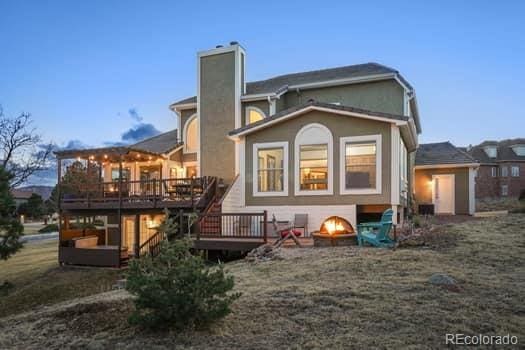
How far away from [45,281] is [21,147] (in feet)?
63.2

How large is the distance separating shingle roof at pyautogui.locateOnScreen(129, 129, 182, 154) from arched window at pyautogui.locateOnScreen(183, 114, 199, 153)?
47cm

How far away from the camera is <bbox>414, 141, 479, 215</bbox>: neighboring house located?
20.0m

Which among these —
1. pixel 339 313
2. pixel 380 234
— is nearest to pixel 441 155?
pixel 380 234

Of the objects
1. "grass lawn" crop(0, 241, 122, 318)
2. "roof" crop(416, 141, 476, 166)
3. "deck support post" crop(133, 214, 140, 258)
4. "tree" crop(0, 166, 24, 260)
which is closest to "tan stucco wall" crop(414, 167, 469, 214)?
"roof" crop(416, 141, 476, 166)

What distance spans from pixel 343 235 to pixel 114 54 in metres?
19.1

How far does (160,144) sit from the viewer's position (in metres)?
20.7

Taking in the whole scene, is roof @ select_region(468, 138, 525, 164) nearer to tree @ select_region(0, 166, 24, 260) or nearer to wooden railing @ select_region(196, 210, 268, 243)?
wooden railing @ select_region(196, 210, 268, 243)

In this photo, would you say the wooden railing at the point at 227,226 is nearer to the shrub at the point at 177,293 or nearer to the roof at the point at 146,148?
the roof at the point at 146,148

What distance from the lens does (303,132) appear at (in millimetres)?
13578

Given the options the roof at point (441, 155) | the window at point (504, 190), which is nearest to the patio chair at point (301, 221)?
the roof at point (441, 155)

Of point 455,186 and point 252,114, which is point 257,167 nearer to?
point 252,114

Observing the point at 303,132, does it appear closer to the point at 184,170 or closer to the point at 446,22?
the point at 184,170

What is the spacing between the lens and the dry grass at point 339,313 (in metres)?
3.96

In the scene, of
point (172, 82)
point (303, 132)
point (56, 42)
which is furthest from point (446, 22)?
point (172, 82)
